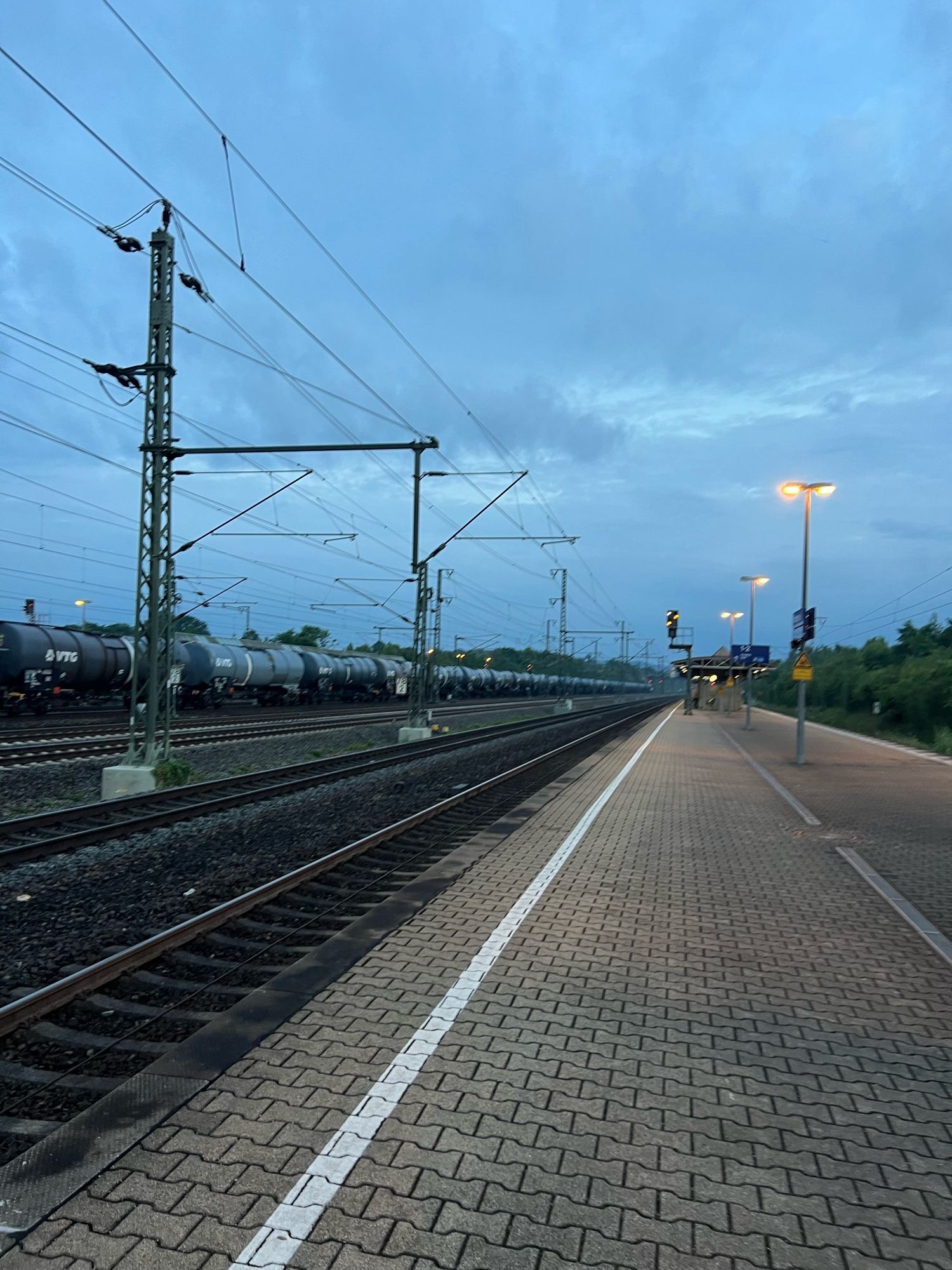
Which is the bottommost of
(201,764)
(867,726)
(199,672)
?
(867,726)

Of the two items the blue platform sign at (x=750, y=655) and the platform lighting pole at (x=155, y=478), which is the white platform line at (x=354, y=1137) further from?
the blue platform sign at (x=750, y=655)

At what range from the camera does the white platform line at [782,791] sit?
42.6 ft

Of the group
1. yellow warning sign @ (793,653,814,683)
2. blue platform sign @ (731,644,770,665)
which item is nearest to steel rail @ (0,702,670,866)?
yellow warning sign @ (793,653,814,683)

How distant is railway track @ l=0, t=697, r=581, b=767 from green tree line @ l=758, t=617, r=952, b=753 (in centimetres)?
2164

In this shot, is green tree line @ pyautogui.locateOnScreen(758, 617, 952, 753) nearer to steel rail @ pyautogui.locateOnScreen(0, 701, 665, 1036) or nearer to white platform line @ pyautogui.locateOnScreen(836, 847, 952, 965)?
white platform line @ pyautogui.locateOnScreen(836, 847, 952, 965)

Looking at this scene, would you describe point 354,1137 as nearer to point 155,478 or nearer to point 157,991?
point 157,991

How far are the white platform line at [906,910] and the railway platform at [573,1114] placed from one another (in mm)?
70

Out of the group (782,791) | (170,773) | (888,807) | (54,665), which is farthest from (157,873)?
(54,665)

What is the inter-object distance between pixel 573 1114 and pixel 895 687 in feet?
137

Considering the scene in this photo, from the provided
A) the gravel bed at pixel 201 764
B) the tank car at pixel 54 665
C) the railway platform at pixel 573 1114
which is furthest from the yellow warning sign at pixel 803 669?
the tank car at pixel 54 665

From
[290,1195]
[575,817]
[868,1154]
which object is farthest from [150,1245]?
[575,817]

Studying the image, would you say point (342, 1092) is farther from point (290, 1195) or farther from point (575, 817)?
point (575, 817)

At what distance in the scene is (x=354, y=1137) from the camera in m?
3.48

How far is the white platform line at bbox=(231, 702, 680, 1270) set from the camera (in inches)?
111
